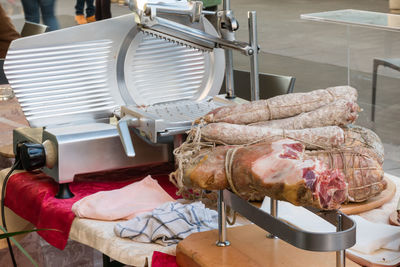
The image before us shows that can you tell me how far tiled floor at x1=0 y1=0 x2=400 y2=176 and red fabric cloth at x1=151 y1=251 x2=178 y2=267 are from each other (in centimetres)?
212

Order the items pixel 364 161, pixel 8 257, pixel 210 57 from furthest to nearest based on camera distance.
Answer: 1. pixel 8 257
2. pixel 210 57
3. pixel 364 161

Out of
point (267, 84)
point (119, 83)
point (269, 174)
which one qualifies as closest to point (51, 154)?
point (119, 83)

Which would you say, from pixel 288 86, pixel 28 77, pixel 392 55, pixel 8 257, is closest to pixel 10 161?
pixel 8 257

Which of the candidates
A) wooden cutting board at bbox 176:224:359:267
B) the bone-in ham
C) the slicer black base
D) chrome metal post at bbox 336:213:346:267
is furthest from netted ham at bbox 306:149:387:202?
the slicer black base

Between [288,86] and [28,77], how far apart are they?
1.09m

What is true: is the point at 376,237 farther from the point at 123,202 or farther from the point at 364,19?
the point at 364,19

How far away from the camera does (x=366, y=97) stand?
3574 mm

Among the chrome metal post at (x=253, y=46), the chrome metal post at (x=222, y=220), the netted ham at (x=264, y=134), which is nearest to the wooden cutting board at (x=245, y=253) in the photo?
the chrome metal post at (x=222, y=220)

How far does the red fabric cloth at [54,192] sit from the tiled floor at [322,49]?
1761 mm

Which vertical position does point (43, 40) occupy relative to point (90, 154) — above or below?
above

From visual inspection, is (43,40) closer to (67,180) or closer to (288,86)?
(67,180)

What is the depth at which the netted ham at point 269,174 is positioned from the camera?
3.56 ft

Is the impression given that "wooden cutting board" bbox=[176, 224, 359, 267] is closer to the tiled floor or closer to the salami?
the salami

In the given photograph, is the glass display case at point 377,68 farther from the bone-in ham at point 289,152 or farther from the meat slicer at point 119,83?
the bone-in ham at point 289,152
